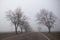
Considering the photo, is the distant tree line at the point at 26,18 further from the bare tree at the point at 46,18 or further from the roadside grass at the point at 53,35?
the roadside grass at the point at 53,35

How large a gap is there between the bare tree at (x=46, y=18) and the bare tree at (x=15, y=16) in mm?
412

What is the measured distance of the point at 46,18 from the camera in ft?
7.67

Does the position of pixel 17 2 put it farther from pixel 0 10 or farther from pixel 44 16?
pixel 44 16

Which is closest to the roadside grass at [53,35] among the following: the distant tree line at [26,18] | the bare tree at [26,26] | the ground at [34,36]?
the ground at [34,36]

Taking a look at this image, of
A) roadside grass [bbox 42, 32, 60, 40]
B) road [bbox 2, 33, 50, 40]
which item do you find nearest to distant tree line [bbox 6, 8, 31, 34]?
road [bbox 2, 33, 50, 40]

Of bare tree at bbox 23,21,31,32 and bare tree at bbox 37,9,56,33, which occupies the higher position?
bare tree at bbox 37,9,56,33

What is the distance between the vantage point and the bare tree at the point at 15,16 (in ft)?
7.48

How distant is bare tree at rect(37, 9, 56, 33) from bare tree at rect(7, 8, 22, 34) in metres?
0.41

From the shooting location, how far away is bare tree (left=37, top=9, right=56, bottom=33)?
232 centimetres

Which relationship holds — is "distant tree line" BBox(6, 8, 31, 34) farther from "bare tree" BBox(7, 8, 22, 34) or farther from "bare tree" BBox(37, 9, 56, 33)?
"bare tree" BBox(37, 9, 56, 33)

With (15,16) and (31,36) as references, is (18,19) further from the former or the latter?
(31,36)

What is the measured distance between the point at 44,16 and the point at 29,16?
0.33m

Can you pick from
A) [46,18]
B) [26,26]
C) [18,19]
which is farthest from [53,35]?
[18,19]

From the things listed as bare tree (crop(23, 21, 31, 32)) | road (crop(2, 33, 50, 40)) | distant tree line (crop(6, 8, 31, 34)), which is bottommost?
road (crop(2, 33, 50, 40))
